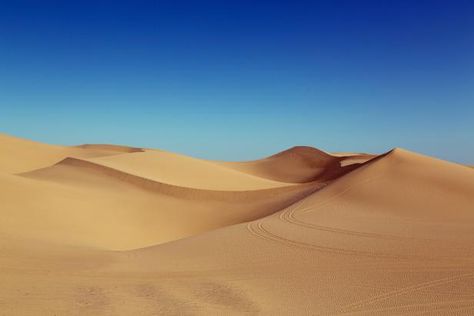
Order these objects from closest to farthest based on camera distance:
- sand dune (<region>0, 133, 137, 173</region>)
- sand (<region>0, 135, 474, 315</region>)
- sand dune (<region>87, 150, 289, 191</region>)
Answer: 1. sand (<region>0, 135, 474, 315</region>)
2. sand dune (<region>87, 150, 289, 191</region>)
3. sand dune (<region>0, 133, 137, 173</region>)

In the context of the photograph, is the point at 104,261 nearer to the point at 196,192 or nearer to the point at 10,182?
the point at 10,182

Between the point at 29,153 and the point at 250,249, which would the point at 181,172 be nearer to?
the point at 250,249

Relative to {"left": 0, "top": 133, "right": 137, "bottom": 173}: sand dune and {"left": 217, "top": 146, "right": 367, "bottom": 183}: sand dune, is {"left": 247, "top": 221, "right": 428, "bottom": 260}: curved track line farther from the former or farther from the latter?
{"left": 0, "top": 133, "right": 137, "bottom": 173}: sand dune

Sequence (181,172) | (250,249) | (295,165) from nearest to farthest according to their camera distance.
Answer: (250,249) < (181,172) < (295,165)

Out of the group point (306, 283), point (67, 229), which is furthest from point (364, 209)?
point (67, 229)

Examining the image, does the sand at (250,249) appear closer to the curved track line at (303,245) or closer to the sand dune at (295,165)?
the curved track line at (303,245)

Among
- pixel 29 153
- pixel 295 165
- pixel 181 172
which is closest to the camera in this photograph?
pixel 181 172

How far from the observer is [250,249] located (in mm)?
8352

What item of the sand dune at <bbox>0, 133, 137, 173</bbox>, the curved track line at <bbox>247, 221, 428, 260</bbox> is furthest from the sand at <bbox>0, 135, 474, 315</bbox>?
the sand dune at <bbox>0, 133, 137, 173</bbox>

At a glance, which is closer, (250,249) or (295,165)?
(250,249)

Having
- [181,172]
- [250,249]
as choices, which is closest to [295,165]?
[181,172]

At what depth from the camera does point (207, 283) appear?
6.38m

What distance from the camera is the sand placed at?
5.55 meters

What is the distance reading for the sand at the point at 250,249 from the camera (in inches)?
219
